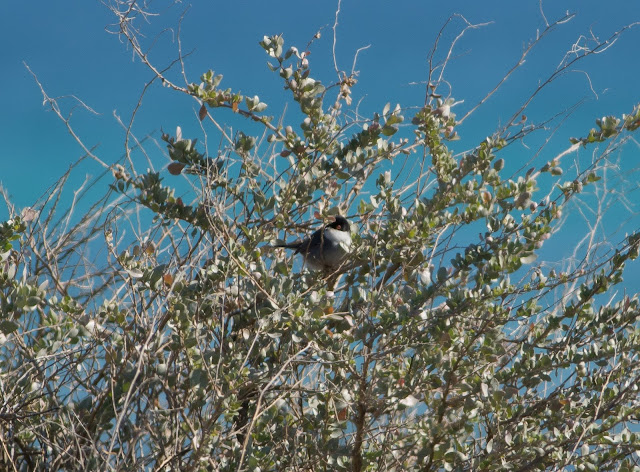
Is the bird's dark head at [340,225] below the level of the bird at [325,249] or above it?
above

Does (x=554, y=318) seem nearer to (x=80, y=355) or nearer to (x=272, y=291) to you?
(x=272, y=291)

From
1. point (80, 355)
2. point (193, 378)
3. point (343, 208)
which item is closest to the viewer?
point (193, 378)

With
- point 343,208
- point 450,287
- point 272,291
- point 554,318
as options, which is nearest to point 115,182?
point 272,291

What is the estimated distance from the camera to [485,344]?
3.34 m

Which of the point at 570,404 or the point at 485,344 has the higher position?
the point at 485,344

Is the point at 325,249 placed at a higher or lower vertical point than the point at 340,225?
lower

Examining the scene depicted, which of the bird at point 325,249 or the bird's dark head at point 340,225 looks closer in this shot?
the bird at point 325,249

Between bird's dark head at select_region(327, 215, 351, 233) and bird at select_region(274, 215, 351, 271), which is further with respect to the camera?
bird's dark head at select_region(327, 215, 351, 233)

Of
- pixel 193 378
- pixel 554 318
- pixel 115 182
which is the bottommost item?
pixel 193 378

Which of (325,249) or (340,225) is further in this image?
(340,225)

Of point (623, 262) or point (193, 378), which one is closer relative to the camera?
point (193, 378)

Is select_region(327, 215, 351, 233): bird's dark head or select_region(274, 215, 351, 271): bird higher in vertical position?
select_region(327, 215, 351, 233): bird's dark head

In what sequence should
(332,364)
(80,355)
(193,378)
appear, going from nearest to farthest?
(193,378), (332,364), (80,355)

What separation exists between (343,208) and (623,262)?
1683 mm
